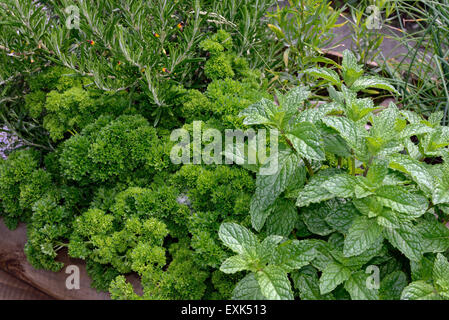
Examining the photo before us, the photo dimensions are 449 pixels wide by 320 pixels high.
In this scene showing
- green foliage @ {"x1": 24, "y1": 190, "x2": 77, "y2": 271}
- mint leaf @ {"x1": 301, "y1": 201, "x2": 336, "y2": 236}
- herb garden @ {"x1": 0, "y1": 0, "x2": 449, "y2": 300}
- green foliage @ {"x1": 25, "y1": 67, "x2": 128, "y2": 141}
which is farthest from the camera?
green foliage @ {"x1": 25, "y1": 67, "x2": 128, "y2": 141}

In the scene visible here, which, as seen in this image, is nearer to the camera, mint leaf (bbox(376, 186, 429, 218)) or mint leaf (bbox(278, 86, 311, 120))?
mint leaf (bbox(376, 186, 429, 218))

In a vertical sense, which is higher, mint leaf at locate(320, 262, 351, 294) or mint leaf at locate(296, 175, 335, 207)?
mint leaf at locate(296, 175, 335, 207)

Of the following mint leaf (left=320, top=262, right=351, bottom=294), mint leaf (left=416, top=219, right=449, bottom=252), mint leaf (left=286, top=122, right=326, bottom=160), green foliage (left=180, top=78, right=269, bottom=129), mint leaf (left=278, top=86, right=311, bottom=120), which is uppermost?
mint leaf (left=278, top=86, right=311, bottom=120)

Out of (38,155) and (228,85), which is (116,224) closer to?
(38,155)

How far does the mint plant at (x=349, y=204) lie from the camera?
3.48 feet

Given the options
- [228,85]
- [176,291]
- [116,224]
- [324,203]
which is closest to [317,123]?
[324,203]

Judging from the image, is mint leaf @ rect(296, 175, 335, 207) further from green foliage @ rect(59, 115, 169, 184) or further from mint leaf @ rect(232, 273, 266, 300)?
green foliage @ rect(59, 115, 169, 184)

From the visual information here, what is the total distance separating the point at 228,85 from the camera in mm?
1570

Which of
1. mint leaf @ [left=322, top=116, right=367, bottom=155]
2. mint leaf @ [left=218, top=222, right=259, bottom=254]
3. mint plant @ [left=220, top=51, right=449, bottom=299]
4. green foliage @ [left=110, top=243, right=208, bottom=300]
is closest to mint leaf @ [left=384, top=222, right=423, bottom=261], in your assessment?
mint plant @ [left=220, top=51, right=449, bottom=299]

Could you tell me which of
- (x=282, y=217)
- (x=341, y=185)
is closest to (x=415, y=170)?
(x=341, y=185)

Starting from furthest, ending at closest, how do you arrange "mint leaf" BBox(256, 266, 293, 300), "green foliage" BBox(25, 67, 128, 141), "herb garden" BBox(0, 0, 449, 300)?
1. "green foliage" BBox(25, 67, 128, 141)
2. "herb garden" BBox(0, 0, 449, 300)
3. "mint leaf" BBox(256, 266, 293, 300)

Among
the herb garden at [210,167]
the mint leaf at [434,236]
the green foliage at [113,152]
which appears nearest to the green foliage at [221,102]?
the herb garden at [210,167]

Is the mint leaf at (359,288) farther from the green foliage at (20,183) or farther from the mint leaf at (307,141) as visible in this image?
the green foliage at (20,183)

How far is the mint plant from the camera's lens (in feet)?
3.48
